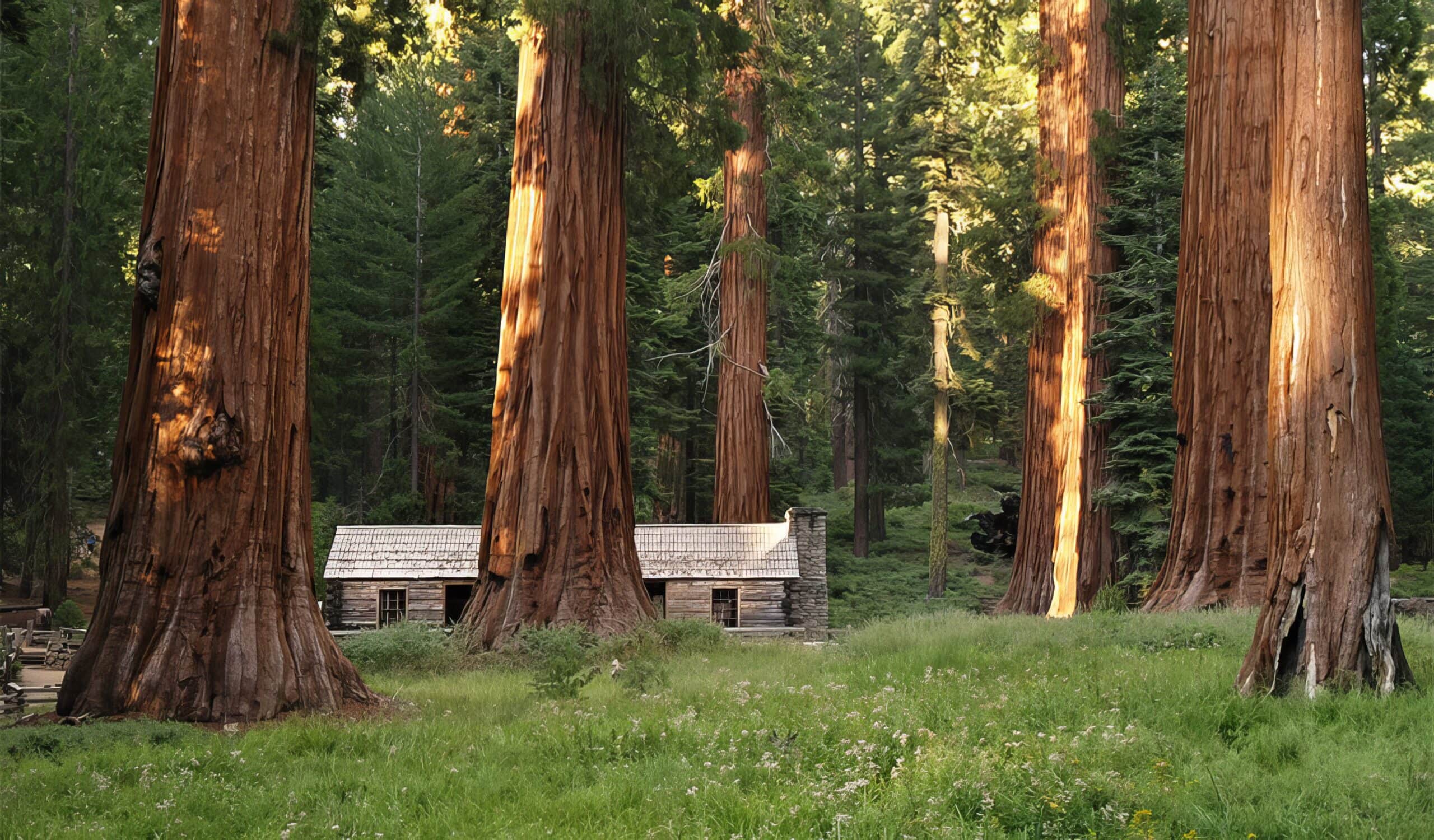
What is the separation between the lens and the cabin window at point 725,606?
2219cm

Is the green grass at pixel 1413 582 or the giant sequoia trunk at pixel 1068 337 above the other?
the giant sequoia trunk at pixel 1068 337

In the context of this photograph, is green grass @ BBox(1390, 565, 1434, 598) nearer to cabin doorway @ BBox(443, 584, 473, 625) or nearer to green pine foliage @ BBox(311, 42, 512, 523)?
cabin doorway @ BBox(443, 584, 473, 625)

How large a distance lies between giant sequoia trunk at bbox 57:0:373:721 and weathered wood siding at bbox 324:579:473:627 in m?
11.6

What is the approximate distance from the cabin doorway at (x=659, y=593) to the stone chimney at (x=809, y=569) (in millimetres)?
2236

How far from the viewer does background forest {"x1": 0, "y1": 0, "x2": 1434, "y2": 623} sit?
22672 mm

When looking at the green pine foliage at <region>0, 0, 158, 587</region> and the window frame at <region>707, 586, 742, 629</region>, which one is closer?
the window frame at <region>707, 586, 742, 629</region>

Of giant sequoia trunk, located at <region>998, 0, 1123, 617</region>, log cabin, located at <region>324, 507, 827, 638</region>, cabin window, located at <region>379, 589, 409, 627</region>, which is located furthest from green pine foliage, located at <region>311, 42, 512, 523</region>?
giant sequoia trunk, located at <region>998, 0, 1123, 617</region>

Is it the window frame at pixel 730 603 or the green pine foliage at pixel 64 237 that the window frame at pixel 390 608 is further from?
the green pine foliage at pixel 64 237

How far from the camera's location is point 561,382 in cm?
1560

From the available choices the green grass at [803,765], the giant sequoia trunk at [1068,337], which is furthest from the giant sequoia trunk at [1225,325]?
the giant sequoia trunk at [1068,337]

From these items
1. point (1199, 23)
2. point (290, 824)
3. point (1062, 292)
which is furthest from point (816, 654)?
point (1062, 292)

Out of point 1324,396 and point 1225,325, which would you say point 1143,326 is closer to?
point 1225,325

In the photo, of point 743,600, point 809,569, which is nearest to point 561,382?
point 743,600

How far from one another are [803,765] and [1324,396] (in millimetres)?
4645
